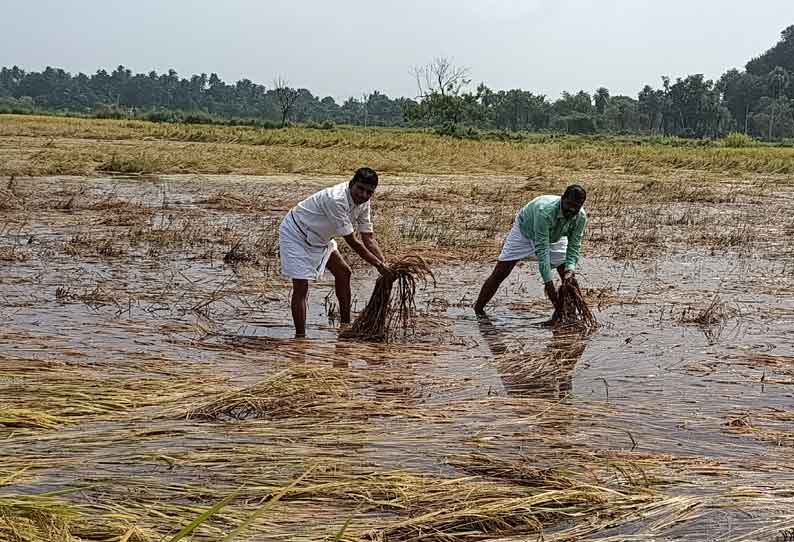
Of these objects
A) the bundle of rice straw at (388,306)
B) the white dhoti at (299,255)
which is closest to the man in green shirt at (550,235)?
the bundle of rice straw at (388,306)

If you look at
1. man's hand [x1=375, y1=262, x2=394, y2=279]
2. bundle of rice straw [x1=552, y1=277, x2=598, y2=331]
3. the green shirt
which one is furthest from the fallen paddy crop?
the green shirt

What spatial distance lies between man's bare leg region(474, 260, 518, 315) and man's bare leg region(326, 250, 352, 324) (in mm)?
1352

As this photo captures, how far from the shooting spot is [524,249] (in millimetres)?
7234

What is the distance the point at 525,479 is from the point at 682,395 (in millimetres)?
1963

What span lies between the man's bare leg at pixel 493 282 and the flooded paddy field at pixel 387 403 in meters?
0.17

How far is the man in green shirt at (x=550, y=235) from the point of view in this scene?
6.61 m

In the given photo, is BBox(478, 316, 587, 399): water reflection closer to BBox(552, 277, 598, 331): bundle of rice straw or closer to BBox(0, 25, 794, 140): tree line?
BBox(552, 277, 598, 331): bundle of rice straw

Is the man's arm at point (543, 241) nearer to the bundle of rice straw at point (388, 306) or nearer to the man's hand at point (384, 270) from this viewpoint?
the bundle of rice straw at point (388, 306)

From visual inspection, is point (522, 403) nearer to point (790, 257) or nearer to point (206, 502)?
point (206, 502)

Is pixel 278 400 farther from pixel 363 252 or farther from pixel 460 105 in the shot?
pixel 460 105

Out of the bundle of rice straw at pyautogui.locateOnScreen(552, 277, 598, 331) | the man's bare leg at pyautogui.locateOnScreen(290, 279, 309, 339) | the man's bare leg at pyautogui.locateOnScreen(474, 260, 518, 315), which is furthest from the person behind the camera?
the man's bare leg at pyautogui.locateOnScreen(474, 260, 518, 315)

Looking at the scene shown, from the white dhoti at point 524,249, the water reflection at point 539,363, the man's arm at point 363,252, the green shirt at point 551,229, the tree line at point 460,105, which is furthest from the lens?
the tree line at point 460,105

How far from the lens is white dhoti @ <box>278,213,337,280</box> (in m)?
6.35

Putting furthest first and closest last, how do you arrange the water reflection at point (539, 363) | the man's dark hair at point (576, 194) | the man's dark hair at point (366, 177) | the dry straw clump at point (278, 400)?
the man's dark hair at point (576, 194)
the man's dark hair at point (366, 177)
the water reflection at point (539, 363)
the dry straw clump at point (278, 400)
